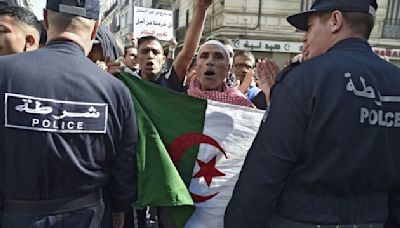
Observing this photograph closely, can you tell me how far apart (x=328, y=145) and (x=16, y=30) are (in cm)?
196

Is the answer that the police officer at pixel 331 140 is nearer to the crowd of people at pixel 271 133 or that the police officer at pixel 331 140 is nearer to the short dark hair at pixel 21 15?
the crowd of people at pixel 271 133

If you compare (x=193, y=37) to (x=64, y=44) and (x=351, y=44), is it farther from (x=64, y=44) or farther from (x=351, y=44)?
(x=351, y=44)

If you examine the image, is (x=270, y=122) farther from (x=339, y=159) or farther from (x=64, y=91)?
(x=64, y=91)

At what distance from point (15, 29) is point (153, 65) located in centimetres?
157

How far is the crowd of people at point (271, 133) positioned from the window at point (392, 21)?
18338mm

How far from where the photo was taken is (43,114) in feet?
5.68

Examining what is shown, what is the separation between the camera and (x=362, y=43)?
5.98 ft

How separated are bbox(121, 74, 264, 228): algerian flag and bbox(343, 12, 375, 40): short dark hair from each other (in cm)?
90

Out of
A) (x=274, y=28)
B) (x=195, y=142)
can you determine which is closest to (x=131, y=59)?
(x=195, y=142)

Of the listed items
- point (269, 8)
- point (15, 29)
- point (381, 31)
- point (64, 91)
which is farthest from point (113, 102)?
point (381, 31)

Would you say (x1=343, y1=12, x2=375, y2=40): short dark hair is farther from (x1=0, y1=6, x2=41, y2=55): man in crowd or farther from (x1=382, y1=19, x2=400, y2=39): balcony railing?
(x1=382, y1=19, x2=400, y2=39): balcony railing

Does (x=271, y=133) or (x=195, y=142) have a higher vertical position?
(x=271, y=133)

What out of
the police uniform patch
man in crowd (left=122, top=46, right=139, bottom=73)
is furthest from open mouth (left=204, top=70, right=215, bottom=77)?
man in crowd (left=122, top=46, right=139, bottom=73)

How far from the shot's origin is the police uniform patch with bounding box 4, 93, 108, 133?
67.9 inches
